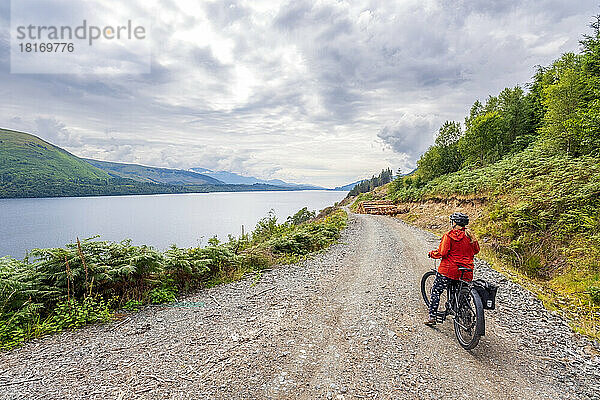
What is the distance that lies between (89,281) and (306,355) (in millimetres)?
5304

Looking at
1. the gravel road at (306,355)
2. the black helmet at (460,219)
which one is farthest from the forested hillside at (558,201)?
the black helmet at (460,219)

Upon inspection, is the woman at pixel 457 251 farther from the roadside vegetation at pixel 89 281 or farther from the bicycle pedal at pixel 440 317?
the roadside vegetation at pixel 89 281

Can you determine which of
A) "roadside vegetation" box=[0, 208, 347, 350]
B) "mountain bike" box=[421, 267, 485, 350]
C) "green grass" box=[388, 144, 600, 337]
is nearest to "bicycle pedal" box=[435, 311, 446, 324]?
"mountain bike" box=[421, 267, 485, 350]

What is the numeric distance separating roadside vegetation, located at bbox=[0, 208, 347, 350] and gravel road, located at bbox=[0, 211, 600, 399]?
Answer: 454 mm

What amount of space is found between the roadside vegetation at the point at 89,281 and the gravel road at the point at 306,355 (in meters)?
0.45

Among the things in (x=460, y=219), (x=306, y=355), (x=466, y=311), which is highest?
(x=460, y=219)

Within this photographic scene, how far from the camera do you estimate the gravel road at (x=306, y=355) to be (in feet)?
12.9

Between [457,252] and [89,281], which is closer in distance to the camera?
[457,252]

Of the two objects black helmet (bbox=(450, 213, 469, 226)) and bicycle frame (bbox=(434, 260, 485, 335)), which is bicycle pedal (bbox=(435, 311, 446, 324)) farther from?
black helmet (bbox=(450, 213, 469, 226))

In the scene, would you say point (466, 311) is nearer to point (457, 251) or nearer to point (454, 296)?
point (454, 296)

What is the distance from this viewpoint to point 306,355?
4754 millimetres

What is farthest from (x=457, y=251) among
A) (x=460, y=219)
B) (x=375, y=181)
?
(x=375, y=181)

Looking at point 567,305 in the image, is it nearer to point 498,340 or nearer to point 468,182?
point 498,340

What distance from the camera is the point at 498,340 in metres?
5.30
